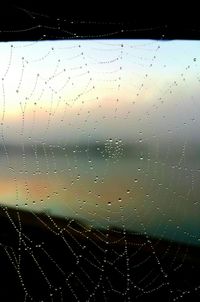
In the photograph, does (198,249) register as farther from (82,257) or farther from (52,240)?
(52,240)

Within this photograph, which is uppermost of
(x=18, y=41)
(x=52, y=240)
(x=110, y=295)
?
(x=18, y=41)
